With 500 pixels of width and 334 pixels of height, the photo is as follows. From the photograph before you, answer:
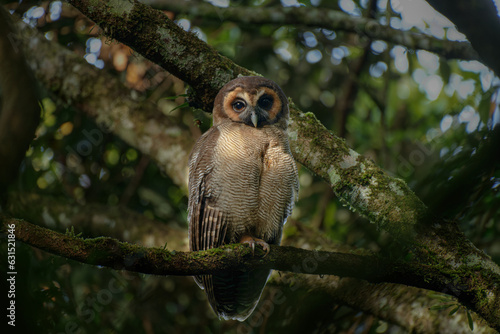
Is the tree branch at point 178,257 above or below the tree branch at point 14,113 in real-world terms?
above

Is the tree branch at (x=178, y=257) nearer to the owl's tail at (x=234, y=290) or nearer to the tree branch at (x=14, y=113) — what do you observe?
the owl's tail at (x=234, y=290)

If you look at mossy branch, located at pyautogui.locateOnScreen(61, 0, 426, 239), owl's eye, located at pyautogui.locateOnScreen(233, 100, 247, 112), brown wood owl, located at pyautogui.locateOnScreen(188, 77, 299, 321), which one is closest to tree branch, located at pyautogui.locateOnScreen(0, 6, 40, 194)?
mossy branch, located at pyautogui.locateOnScreen(61, 0, 426, 239)

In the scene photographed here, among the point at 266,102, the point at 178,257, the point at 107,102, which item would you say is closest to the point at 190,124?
the point at 107,102

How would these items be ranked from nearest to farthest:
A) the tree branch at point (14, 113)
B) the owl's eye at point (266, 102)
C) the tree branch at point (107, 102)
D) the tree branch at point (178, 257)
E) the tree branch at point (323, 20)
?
the tree branch at point (178, 257) → the tree branch at point (14, 113) → the owl's eye at point (266, 102) → the tree branch at point (323, 20) → the tree branch at point (107, 102)

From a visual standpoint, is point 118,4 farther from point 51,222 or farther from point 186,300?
point 186,300

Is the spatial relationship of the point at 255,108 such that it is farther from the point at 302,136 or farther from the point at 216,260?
the point at 216,260

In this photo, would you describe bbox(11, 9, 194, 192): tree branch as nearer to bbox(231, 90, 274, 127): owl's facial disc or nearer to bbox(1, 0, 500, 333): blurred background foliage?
bbox(1, 0, 500, 333): blurred background foliage

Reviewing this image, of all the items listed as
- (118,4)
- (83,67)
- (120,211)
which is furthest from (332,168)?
(83,67)

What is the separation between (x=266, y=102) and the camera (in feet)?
11.3

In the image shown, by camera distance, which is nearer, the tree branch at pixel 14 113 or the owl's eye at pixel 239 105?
the tree branch at pixel 14 113

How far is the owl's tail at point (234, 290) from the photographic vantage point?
3307mm

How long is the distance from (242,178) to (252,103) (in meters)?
0.59

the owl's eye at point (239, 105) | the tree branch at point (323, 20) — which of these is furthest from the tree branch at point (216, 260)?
the tree branch at point (323, 20)

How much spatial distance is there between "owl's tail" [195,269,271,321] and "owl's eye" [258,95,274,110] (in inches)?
47.7
